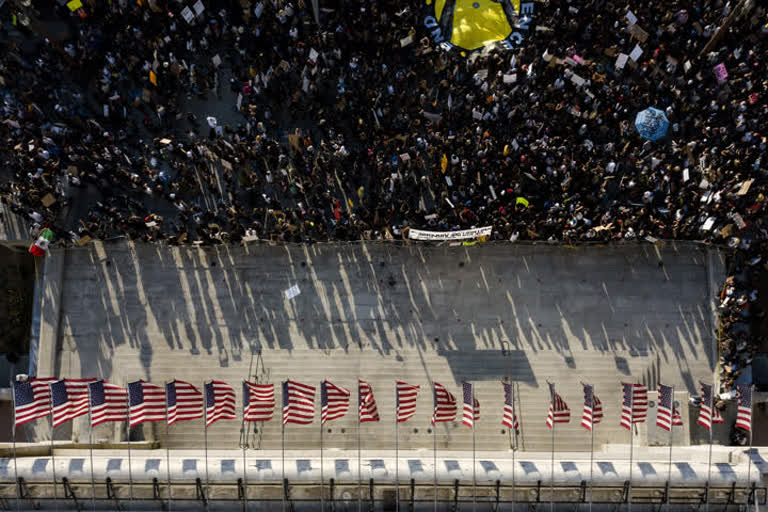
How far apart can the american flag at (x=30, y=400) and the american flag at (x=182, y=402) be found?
462cm

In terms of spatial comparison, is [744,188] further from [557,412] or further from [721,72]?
[557,412]

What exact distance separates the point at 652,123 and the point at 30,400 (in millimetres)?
28480

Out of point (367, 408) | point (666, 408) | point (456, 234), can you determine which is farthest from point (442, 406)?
point (666, 408)

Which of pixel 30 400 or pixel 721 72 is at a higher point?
pixel 721 72

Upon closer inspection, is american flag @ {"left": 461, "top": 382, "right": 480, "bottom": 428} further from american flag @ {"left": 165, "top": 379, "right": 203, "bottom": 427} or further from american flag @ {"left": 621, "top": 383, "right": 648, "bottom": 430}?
american flag @ {"left": 165, "top": 379, "right": 203, "bottom": 427}

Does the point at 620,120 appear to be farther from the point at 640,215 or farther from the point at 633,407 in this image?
the point at 633,407

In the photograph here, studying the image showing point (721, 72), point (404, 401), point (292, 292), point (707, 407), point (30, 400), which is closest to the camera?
point (30, 400)

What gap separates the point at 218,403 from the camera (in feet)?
83.5

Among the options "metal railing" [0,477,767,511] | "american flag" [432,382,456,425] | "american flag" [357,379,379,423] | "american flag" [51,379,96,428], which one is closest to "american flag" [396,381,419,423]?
"american flag" [357,379,379,423]

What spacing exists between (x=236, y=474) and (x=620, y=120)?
22.8m

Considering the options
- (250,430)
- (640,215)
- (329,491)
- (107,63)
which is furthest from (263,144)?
(640,215)

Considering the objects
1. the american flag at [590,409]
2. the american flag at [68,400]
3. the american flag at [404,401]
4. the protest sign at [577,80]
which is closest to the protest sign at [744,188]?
the protest sign at [577,80]

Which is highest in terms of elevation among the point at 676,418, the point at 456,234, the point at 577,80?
the point at 577,80

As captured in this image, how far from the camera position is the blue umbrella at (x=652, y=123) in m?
28.6
